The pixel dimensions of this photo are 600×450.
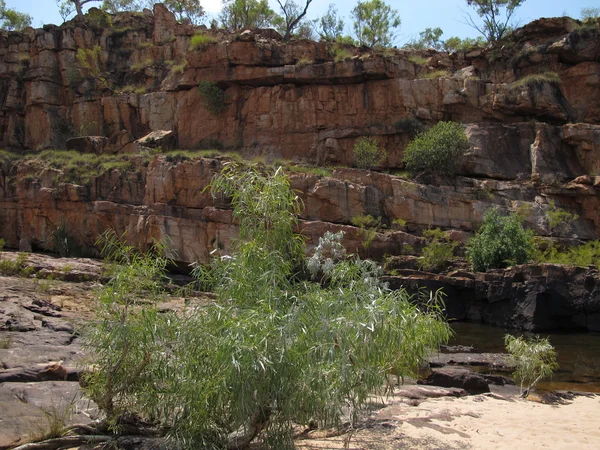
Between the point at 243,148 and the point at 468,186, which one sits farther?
the point at 243,148

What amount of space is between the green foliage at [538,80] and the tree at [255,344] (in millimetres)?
34779

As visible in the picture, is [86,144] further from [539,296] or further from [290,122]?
[539,296]

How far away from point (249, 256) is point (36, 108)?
141 feet


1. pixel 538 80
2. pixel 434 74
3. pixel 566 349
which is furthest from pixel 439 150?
pixel 566 349

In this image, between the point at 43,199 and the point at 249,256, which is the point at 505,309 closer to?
the point at 249,256

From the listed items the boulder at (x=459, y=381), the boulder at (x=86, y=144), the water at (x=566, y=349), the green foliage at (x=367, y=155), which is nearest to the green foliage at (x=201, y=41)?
the boulder at (x=86, y=144)

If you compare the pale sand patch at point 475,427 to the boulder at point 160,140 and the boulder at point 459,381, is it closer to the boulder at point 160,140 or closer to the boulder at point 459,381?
the boulder at point 459,381

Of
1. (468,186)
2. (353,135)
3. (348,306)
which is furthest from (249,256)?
(353,135)

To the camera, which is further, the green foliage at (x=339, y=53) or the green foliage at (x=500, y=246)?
the green foliage at (x=339, y=53)

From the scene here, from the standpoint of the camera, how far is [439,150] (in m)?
34.8

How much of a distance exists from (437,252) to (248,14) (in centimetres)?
3168

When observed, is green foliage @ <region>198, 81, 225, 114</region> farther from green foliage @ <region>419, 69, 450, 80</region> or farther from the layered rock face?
green foliage @ <region>419, 69, 450, 80</region>

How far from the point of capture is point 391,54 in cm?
4053

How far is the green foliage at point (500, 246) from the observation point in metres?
27.6
